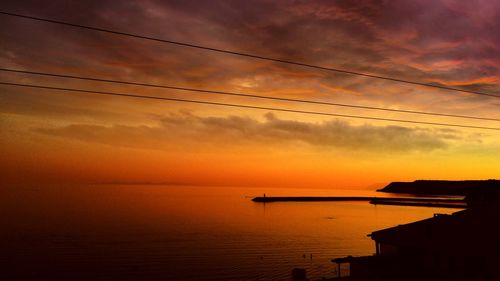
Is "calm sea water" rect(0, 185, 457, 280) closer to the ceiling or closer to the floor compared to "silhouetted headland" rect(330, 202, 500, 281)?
closer to the floor

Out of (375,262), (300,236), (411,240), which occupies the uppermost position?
(411,240)

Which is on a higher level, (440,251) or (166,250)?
(440,251)

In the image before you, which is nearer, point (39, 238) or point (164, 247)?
point (164, 247)

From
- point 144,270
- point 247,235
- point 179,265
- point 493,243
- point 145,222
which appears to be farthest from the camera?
point 145,222

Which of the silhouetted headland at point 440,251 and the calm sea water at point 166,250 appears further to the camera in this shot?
the calm sea water at point 166,250

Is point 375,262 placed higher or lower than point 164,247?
higher

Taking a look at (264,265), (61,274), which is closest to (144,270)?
(61,274)

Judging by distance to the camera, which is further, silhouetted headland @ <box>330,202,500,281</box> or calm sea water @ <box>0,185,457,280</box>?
calm sea water @ <box>0,185,457,280</box>

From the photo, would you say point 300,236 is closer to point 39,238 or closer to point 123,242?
point 123,242

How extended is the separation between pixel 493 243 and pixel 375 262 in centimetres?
589

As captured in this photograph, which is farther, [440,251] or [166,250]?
[166,250]

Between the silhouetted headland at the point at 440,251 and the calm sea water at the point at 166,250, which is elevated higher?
the silhouetted headland at the point at 440,251

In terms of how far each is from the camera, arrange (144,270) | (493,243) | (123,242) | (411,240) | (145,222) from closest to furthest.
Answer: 1. (493,243)
2. (411,240)
3. (144,270)
4. (123,242)
5. (145,222)

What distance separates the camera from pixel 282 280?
137 feet
